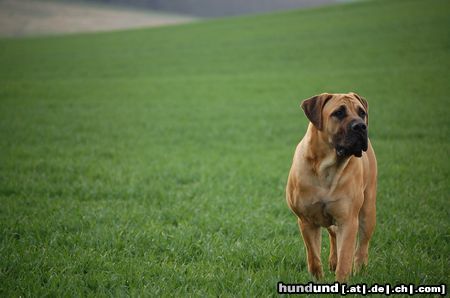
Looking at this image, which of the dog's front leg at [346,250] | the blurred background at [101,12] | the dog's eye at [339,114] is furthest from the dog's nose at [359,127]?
the blurred background at [101,12]

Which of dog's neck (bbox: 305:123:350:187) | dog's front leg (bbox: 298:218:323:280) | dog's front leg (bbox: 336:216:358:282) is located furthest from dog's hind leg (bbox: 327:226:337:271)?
dog's neck (bbox: 305:123:350:187)

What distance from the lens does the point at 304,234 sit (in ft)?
14.8

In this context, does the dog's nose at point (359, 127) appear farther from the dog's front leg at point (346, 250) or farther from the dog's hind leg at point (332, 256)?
the dog's hind leg at point (332, 256)

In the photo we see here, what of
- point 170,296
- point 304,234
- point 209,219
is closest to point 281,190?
point 209,219

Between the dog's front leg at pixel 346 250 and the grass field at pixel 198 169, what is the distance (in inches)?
7.4

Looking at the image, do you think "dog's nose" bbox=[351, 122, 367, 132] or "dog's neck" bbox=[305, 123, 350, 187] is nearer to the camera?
"dog's nose" bbox=[351, 122, 367, 132]

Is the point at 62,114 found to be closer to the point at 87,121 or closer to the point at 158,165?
the point at 87,121

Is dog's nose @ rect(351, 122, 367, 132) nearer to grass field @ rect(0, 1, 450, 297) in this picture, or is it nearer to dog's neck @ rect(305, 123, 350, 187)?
dog's neck @ rect(305, 123, 350, 187)

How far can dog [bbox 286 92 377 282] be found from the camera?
4203 millimetres

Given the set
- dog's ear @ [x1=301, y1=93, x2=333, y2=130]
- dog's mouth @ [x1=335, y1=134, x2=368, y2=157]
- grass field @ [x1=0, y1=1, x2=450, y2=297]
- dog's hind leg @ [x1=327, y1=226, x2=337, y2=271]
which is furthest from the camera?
dog's hind leg @ [x1=327, y1=226, x2=337, y2=271]

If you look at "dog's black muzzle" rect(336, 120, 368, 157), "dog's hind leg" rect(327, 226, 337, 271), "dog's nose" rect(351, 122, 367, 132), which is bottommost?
"dog's hind leg" rect(327, 226, 337, 271)

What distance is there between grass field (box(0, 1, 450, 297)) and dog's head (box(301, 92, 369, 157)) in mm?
1292

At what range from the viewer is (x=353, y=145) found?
417cm

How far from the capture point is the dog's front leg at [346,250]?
4168mm
